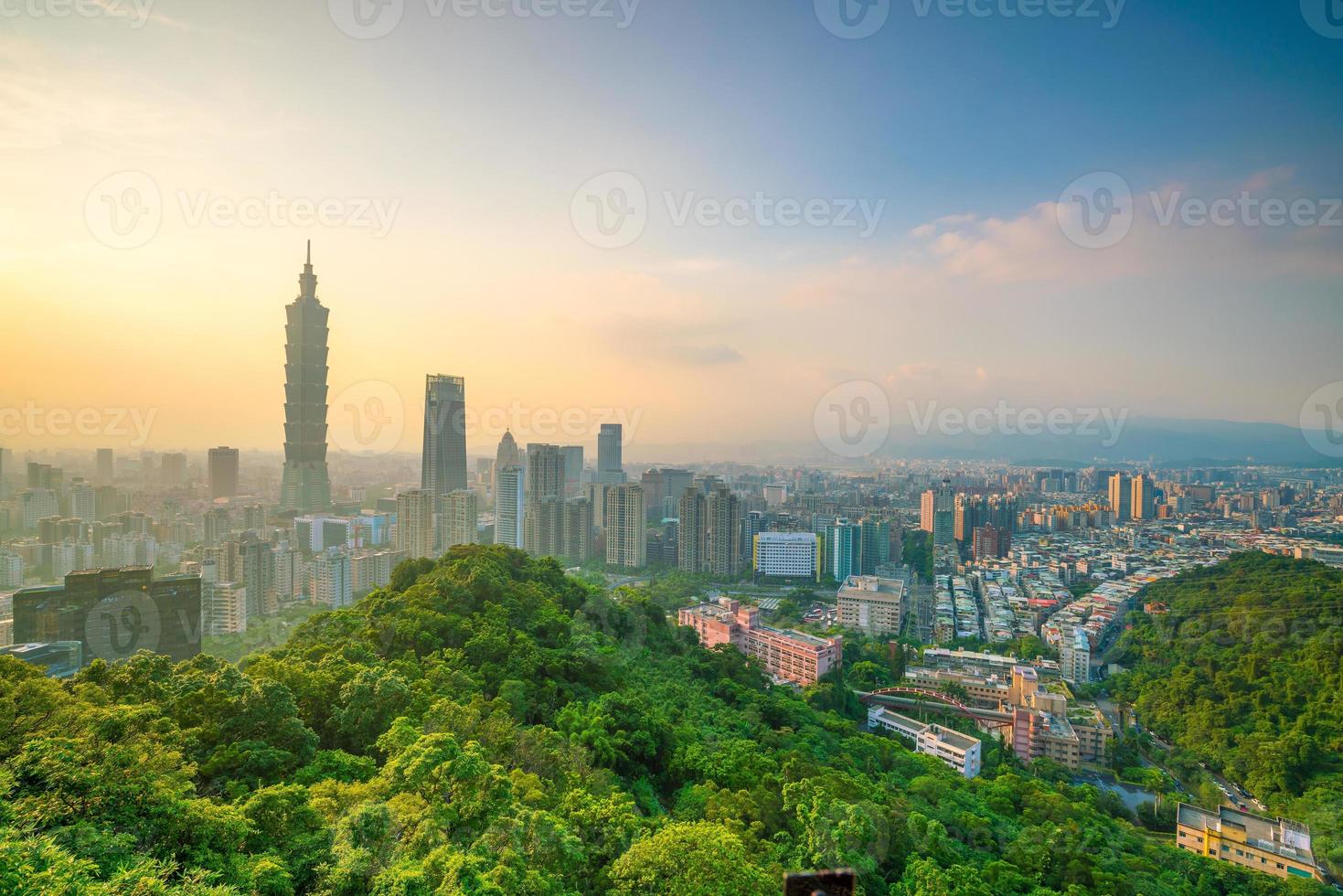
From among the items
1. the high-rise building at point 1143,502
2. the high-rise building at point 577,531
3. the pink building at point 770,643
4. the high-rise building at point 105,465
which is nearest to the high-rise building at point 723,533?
the high-rise building at point 577,531

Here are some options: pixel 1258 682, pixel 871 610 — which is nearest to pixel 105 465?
pixel 871 610

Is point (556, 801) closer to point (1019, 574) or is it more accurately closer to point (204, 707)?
point (204, 707)

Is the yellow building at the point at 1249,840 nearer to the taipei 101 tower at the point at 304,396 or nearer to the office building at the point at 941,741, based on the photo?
the office building at the point at 941,741

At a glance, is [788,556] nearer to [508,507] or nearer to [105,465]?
[508,507]

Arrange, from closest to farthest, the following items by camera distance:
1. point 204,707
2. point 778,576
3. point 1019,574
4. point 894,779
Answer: point 204,707
point 894,779
point 1019,574
point 778,576

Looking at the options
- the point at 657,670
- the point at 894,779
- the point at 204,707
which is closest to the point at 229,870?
the point at 204,707
